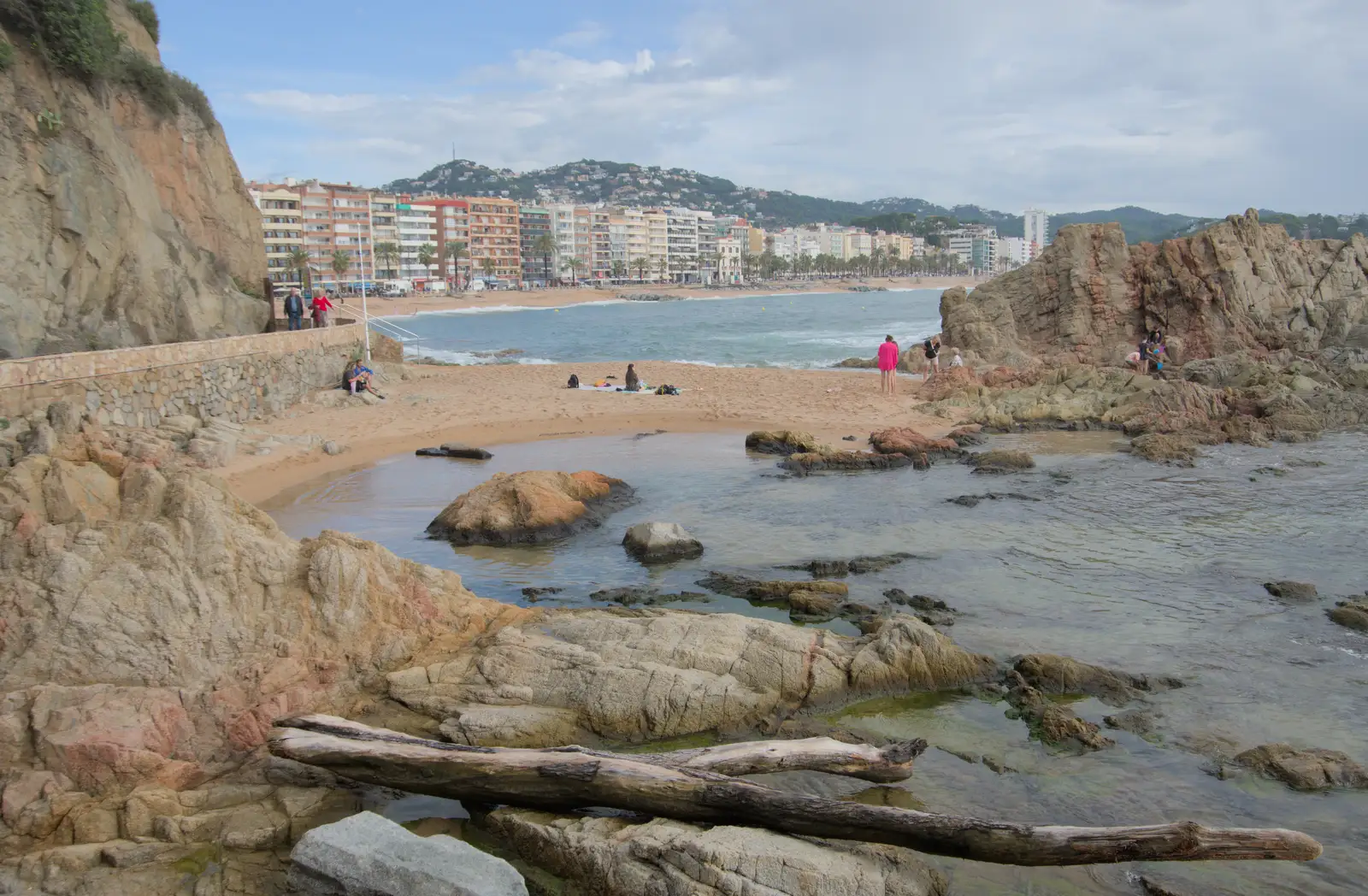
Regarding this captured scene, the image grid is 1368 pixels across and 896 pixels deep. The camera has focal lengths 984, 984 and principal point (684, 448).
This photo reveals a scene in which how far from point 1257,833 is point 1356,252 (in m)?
32.7

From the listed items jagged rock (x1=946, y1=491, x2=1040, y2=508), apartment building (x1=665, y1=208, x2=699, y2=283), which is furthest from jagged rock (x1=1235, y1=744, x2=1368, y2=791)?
apartment building (x1=665, y1=208, x2=699, y2=283)

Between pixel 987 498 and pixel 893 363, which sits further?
pixel 893 363

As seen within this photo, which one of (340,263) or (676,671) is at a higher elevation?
(340,263)

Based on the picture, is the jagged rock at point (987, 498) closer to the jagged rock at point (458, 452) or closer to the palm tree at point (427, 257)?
the jagged rock at point (458, 452)

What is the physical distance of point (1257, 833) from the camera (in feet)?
16.0

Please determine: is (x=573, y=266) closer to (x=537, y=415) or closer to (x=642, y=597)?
(x=537, y=415)

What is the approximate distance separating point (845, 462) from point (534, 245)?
128m

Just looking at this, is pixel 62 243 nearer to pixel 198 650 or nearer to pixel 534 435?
pixel 534 435

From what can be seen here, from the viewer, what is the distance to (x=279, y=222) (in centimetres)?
9781

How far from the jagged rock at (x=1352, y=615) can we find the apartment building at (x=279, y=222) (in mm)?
96457

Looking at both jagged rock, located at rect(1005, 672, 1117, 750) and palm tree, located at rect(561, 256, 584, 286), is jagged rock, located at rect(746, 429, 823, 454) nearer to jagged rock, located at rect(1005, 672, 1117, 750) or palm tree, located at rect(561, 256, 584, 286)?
jagged rock, located at rect(1005, 672, 1117, 750)

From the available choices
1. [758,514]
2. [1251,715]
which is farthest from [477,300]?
[1251,715]

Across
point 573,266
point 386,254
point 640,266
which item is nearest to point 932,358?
point 386,254

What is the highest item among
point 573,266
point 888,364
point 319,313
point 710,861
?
point 573,266
